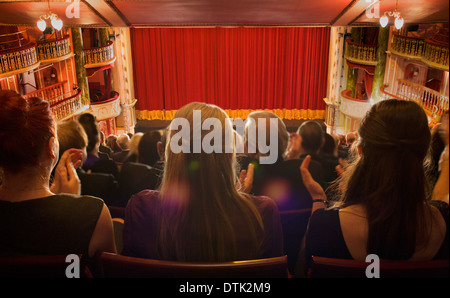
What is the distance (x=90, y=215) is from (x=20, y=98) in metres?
0.45

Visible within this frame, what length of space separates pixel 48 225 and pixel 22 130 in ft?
1.08

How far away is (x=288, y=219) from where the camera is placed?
2000 mm

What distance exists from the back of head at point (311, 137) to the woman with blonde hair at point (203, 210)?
1.62 m

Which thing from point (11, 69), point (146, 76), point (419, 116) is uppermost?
point (419, 116)

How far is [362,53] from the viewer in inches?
469

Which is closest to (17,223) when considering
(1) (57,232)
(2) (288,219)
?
(1) (57,232)

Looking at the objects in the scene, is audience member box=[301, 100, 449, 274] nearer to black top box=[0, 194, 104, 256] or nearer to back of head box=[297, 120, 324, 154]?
black top box=[0, 194, 104, 256]

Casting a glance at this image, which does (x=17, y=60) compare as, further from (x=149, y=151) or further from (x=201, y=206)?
(x=201, y=206)

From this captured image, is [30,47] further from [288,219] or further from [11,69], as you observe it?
[288,219]

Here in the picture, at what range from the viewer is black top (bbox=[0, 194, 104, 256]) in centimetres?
125

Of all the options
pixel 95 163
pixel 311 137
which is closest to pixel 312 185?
pixel 311 137

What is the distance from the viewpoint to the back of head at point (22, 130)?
121 cm

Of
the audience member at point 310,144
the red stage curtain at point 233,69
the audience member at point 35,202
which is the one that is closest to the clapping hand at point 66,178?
the audience member at point 35,202

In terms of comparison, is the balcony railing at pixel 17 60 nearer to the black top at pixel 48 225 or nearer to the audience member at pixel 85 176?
the audience member at pixel 85 176
